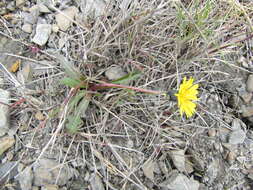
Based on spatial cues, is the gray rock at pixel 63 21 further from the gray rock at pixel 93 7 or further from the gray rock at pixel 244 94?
the gray rock at pixel 244 94

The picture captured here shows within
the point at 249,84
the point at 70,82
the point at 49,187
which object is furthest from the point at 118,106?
the point at 249,84

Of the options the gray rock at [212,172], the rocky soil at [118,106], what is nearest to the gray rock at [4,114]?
the rocky soil at [118,106]

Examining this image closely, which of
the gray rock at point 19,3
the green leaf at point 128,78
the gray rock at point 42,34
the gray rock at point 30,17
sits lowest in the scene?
the green leaf at point 128,78

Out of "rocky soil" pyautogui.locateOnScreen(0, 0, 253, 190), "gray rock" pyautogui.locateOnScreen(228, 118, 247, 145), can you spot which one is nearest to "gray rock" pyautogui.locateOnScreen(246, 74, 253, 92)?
"rocky soil" pyautogui.locateOnScreen(0, 0, 253, 190)

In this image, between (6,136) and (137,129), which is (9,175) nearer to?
(6,136)

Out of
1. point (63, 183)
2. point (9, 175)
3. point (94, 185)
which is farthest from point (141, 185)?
point (9, 175)

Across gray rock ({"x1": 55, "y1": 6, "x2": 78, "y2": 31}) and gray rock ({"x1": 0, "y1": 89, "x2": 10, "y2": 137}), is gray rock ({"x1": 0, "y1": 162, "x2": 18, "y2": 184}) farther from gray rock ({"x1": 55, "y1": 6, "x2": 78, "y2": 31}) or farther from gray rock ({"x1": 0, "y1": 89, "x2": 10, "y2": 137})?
gray rock ({"x1": 55, "y1": 6, "x2": 78, "y2": 31})
